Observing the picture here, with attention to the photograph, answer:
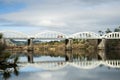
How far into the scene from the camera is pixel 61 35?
135 metres

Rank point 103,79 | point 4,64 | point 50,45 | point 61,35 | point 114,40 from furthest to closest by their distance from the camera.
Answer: point 50,45 → point 114,40 → point 61,35 → point 4,64 → point 103,79

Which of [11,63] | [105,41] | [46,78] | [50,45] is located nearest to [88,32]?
[105,41]

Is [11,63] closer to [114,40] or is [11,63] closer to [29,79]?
[29,79]

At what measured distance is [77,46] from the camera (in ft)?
498

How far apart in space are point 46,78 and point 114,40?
400ft

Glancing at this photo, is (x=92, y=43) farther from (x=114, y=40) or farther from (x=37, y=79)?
(x=37, y=79)

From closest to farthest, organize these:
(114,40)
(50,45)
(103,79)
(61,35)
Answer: (103,79)
(61,35)
(114,40)
(50,45)

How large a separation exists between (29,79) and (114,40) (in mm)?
122789

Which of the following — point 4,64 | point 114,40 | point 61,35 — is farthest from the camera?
point 114,40

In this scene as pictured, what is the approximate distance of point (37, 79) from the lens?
26.2m

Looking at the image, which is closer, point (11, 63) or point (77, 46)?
point (11, 63)

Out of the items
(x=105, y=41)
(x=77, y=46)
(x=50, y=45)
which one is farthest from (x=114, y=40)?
(x=50, y=45)

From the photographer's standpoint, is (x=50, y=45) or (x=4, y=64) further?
(x=50, y=45)

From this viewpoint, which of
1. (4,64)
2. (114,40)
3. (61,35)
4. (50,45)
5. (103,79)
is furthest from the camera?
(50,45)
